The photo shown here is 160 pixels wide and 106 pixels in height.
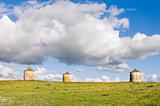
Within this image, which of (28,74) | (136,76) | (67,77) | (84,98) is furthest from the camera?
(67,77)

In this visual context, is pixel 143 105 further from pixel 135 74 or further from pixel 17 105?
pixel 135 74

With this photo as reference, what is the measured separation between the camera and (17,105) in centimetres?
2922

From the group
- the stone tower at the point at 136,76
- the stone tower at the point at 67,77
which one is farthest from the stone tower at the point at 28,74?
the stone tower at the point at 136,76

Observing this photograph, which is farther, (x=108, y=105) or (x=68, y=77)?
(x=68, y=77)

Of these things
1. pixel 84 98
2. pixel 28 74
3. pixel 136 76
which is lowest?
pixel 84 98

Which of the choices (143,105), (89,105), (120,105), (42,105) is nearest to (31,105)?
(42,105)

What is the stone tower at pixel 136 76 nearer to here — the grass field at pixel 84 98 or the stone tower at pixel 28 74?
the stone tower at pixel 28 74

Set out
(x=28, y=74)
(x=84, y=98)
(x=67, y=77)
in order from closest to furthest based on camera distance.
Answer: (x=84, y=98), (x=28, y=74), (x=67, y=77)

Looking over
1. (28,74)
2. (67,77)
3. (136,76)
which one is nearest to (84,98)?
(136,76)

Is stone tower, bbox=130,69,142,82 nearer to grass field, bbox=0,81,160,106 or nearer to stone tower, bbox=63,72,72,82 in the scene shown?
stone tower, bbox=63,72,72,82

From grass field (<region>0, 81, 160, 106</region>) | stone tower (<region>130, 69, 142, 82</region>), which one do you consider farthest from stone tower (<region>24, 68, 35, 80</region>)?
grass field (<region>0, 81, 160, 106</region>)

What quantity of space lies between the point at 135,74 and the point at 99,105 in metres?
90.1

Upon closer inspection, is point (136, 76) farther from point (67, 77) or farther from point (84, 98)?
point (84, 98)

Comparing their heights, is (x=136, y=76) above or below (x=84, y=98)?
above
